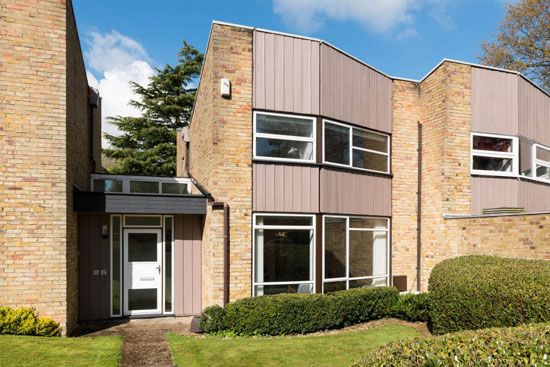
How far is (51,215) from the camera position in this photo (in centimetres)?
695

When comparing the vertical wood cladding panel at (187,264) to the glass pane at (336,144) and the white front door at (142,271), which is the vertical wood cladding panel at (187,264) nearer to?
the white front door at (142,271)

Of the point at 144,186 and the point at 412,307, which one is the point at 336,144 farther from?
the point at 144,186

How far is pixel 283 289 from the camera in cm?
838

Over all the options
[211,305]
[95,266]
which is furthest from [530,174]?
Result: [95,266]

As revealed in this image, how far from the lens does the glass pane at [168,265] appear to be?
9.13 meters

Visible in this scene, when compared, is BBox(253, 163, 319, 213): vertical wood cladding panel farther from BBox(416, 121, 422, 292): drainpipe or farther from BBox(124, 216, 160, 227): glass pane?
BBox(416, 121, 422, 292): drainpipe

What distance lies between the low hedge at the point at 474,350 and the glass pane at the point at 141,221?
23.1ft

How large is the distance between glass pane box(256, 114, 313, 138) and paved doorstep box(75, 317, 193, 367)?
190 inches

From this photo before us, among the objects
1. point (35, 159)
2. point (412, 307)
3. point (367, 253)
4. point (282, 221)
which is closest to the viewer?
point (35, 159)

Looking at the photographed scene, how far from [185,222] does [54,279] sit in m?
3.16

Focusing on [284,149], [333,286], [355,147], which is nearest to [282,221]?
[284,149]

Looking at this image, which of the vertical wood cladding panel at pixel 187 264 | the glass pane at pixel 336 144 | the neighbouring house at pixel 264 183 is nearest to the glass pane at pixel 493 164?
the neighbouring house at pixel 264 183

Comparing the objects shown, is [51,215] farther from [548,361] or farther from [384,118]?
[384,118]

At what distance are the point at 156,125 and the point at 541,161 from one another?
22.6 metres
